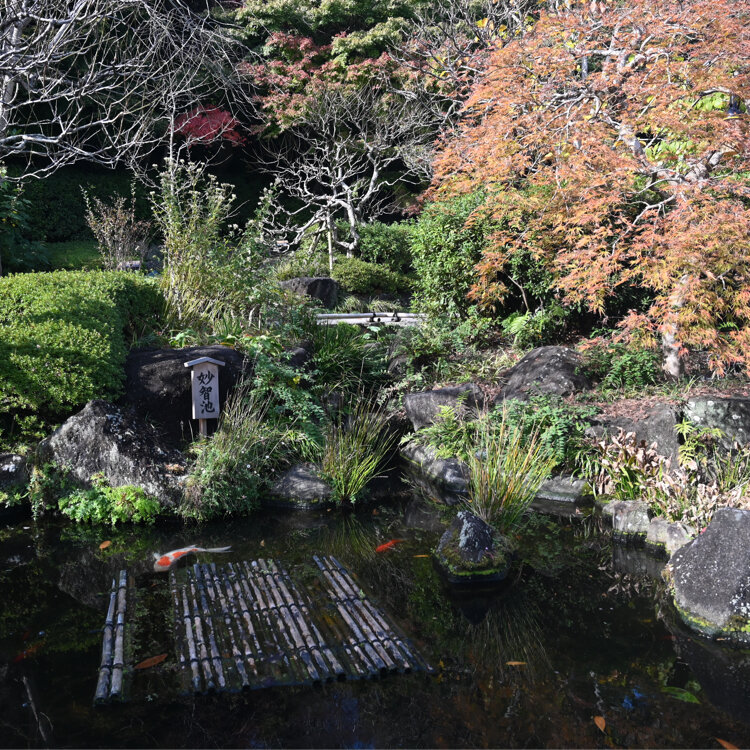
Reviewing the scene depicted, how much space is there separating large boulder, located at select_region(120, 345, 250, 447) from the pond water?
1359 millimetres

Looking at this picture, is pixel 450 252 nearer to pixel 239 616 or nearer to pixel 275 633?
pixel 239 616

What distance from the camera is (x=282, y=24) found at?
15.2 metres

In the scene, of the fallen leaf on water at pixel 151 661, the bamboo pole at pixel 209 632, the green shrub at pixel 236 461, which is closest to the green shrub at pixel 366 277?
the green shrub at pixel 236 461

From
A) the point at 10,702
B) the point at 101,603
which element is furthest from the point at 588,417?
the point at 10,702

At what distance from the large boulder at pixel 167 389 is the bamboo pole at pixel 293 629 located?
221 cm

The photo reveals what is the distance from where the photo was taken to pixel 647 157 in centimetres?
698

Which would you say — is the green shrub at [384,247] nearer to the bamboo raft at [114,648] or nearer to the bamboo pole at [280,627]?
the bamboo pole at [280,627]

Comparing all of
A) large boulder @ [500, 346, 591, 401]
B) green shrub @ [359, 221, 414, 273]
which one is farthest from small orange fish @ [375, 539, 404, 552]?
green shrub @ [359, 221, 414, 273]

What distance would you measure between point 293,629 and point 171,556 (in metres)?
1.49

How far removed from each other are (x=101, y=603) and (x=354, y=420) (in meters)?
3.11

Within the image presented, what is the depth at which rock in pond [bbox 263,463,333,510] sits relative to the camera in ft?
18.9

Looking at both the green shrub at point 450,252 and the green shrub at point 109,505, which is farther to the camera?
the green shrub at point 450,252

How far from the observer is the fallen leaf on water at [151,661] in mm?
3316

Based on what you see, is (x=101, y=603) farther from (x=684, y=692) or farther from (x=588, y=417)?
(x=588, y=417)
